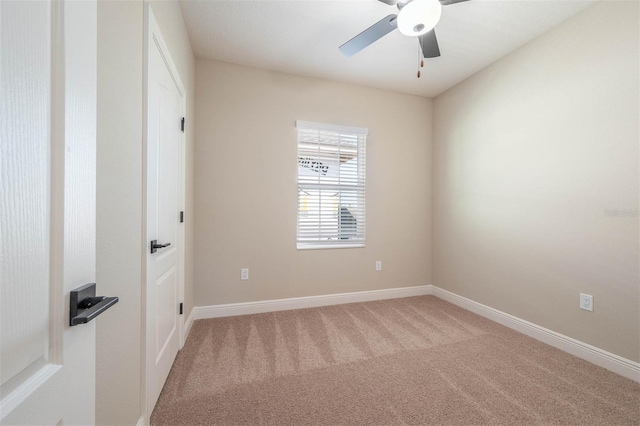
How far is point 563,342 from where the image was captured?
7.04ft

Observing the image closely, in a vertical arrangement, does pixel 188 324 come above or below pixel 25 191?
below

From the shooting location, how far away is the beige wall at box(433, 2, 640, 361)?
184 cm

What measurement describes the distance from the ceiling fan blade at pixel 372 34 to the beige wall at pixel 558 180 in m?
1.60

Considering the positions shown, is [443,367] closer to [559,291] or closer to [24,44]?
[559,291]

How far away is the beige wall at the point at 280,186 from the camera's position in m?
2.75

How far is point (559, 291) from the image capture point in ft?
7.21

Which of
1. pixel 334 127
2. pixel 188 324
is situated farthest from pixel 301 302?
pixel 334 127

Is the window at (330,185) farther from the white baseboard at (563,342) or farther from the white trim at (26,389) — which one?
the white trim at (26,389)

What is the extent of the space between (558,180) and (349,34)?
229cm

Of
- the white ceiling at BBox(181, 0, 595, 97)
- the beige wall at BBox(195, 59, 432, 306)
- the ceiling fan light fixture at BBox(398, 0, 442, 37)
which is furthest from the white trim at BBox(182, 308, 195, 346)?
the ceiling fan light fixture at BBox(398, 0, 442, 37)

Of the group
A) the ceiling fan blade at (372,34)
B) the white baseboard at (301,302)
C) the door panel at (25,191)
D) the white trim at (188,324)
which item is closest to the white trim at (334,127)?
the ceiling fan blade at (372,34)

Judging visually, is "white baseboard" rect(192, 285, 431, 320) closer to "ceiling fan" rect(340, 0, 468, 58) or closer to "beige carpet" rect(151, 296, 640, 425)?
"beige carpet" rect(151, 296, 640, 425)

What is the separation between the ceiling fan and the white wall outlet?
2.35 meters

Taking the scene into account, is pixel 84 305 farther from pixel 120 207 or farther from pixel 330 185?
pixel 330 185
